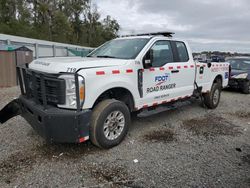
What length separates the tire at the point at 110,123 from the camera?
329 centimetres

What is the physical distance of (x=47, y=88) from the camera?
10.5 ft

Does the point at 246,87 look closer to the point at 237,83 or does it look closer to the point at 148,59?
the point at 237,83

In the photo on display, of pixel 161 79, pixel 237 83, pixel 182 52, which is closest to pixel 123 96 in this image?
pixel 161 79

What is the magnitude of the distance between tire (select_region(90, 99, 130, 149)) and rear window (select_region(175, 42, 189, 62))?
2209 millimetres

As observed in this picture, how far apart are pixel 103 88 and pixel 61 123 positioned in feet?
2.69

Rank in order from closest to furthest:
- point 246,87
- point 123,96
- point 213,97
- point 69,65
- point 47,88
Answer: point 69,65
point 47,88
point 123,96
point 213,97
point 246,87

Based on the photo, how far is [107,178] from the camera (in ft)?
9.21

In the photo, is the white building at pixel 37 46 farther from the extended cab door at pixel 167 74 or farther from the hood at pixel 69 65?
the extended cab door at pixel 167 74

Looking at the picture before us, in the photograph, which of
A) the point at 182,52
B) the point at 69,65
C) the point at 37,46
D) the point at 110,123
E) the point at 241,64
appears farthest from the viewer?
the point at 37,46

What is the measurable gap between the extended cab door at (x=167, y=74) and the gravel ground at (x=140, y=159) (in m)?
0.59

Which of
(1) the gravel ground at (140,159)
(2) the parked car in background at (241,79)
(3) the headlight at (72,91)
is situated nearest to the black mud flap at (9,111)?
(1) the gravel ground at (140,159)

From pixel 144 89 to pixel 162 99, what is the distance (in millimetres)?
662

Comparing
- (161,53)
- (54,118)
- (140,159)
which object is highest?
(161,53)

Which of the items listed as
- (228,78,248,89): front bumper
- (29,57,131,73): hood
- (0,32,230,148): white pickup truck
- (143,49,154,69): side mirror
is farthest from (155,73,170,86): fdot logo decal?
(228,78,248,89): front bumper
